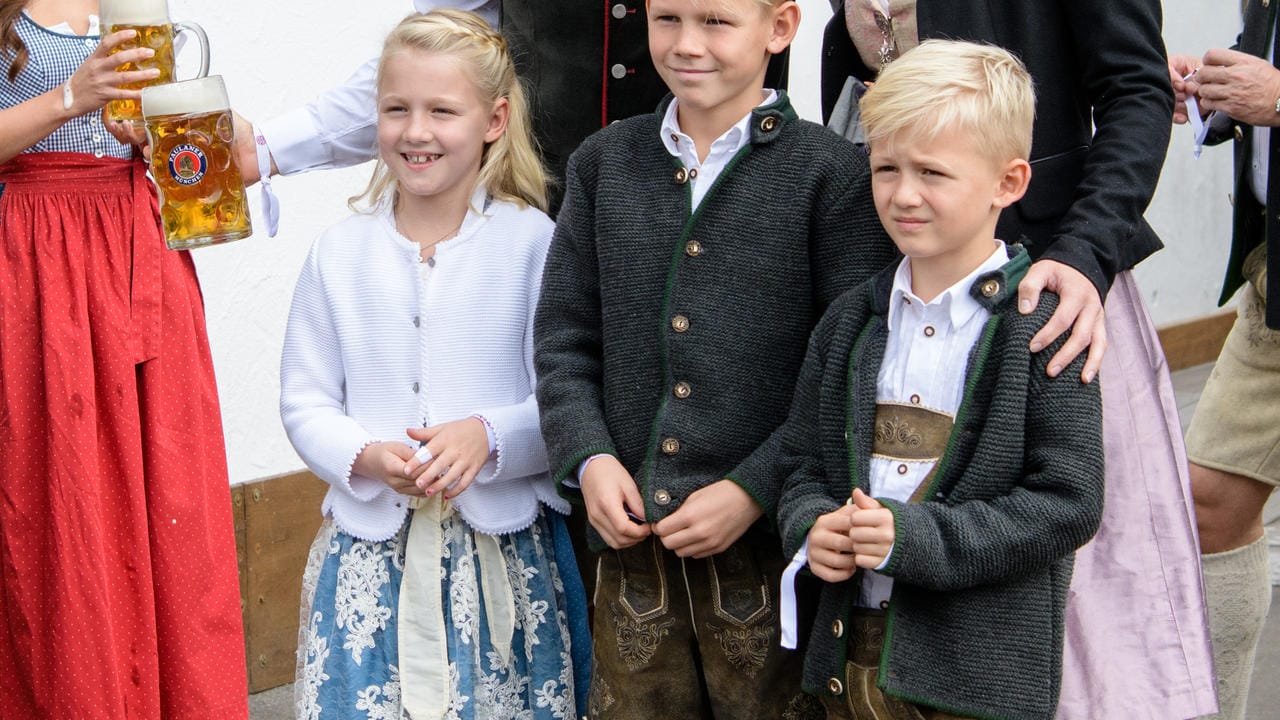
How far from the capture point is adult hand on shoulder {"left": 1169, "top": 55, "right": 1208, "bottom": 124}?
290 centimetres

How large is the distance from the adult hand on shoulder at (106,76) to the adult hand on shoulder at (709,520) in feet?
3.94

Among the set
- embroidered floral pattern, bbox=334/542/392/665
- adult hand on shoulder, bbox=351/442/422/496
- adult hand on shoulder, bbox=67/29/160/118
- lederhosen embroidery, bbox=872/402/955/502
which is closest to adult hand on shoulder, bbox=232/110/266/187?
adult hand on shoulder, bbox=67/29/160/118

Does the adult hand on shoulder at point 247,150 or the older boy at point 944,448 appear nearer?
the older boy at point 944,448

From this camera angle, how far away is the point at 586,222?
253cm

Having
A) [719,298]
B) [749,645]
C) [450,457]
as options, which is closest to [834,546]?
[749,645]

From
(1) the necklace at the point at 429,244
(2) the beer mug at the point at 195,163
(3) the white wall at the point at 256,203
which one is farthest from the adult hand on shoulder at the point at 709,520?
(3) the white wall at the point at 256,203

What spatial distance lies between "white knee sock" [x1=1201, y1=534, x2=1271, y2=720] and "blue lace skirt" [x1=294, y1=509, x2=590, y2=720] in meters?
1.38

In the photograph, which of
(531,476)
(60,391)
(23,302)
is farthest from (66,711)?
(531,476)

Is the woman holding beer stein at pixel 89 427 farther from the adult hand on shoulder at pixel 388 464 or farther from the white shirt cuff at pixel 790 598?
the white shirt cuff at pixel 790 598

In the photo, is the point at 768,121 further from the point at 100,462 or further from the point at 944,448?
the point at 100,462

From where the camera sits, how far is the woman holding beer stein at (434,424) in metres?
2.62

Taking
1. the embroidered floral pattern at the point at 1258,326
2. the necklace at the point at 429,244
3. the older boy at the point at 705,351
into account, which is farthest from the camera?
the embroidered floral pattern at the point at 1258,326

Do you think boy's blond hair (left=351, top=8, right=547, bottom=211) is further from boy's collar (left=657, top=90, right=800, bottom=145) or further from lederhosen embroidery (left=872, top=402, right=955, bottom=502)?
lederhosen embroidery (left=872, top=402, right=955, bottom=502)

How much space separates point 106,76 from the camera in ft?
8.48
